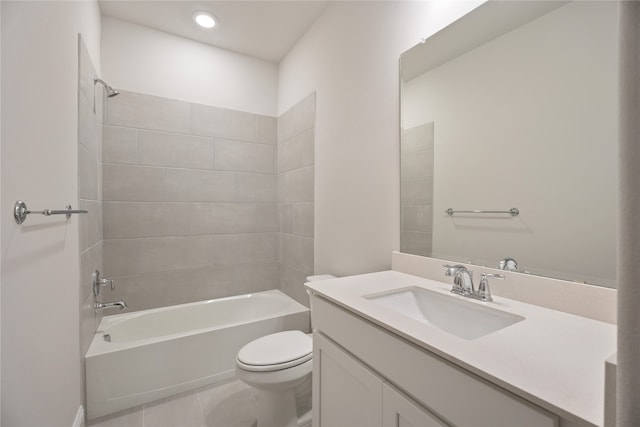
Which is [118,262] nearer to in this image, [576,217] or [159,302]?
[159,302]

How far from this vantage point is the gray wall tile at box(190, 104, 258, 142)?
8.03ft

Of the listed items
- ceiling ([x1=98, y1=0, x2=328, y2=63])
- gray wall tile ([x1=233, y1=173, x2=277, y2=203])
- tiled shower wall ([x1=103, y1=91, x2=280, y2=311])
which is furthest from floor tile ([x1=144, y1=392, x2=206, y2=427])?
ceiling ([x1=98, y1=0, x2=328, y2=63])

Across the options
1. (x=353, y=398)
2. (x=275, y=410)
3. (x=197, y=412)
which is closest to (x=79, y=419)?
(x=197, y=412)

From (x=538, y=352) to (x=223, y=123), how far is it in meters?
2.63

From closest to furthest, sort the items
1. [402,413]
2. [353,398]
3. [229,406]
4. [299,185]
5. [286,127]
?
[402,413] < [353,398] < [229,406] < [299,185] < [286,127]

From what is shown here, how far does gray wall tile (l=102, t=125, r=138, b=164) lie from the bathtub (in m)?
1.21

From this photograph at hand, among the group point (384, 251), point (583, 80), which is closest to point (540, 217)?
point (583, 80)

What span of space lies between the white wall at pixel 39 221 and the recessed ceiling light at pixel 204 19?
0.85 m

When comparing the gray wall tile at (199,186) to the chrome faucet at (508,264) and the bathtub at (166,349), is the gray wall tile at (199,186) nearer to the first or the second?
the bathtub at (166,349)

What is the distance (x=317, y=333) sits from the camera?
1.16m

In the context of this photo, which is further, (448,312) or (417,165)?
(417,165)

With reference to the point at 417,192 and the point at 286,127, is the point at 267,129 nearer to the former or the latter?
the point at 286,127

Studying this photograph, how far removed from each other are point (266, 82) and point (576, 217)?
8.78ft

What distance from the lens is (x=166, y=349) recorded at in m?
1.79
